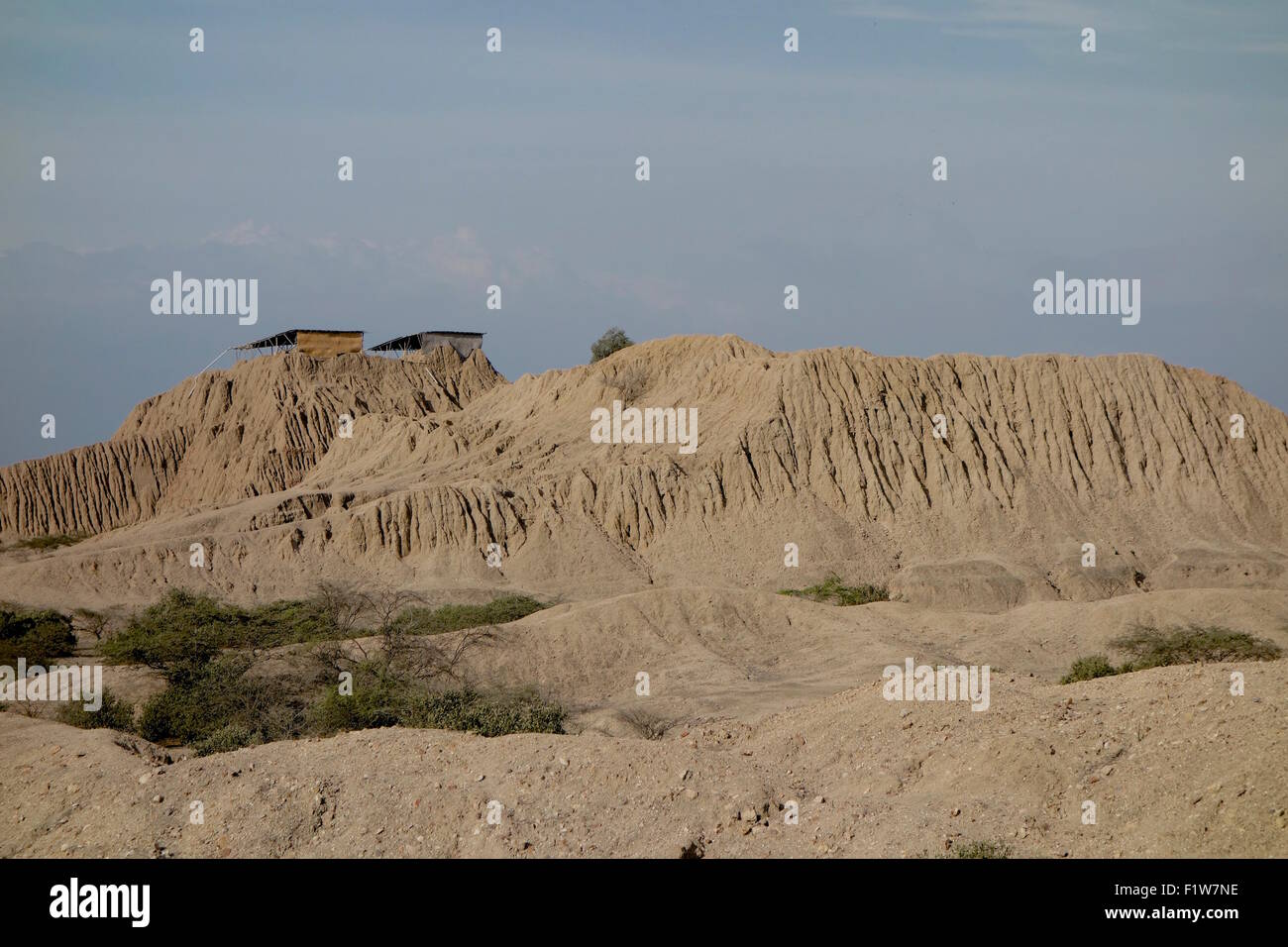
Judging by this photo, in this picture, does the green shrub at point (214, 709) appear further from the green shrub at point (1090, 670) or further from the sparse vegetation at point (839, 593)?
the sparse vegetation at point (839, 593)

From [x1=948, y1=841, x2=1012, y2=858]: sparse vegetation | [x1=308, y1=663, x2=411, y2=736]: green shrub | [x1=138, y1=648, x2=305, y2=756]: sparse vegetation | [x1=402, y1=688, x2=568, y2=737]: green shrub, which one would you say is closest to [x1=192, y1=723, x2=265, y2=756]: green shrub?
[x1=138, y1=648, x2=305, y2=756]: sparse vegetation

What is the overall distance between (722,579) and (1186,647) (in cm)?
1807

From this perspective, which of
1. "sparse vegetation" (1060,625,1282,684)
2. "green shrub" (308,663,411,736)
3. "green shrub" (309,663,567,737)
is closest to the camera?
"green shrub" (309,663,567,737)

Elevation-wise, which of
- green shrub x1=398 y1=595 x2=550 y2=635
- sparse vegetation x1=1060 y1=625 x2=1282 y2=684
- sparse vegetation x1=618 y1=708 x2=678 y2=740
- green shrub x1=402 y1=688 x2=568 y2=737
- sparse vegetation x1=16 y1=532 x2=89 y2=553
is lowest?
sparse vegetation x1=618 y1=708 x2=678 y2=740

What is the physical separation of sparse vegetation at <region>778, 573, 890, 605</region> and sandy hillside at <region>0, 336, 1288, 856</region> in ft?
4.24

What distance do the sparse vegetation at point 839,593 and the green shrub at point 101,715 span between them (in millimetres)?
20135

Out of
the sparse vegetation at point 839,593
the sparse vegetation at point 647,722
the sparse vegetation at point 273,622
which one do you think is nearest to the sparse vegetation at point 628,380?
the sparse vegetation at point 839,593

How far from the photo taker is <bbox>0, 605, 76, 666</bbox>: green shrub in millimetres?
28422

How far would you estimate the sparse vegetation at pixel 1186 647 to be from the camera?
2453cm

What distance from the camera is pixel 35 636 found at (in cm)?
3017

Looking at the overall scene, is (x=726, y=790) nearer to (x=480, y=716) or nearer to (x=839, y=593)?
(x=480, y=716)

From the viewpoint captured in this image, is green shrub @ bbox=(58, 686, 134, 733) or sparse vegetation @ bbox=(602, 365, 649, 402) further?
sparse vegetation @ bbox=(602, 365, 649, 402)

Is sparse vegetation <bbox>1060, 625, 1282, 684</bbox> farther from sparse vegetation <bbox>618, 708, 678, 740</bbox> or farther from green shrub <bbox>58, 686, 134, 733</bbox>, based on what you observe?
green shrub <bbox>58, 686, 134, 733</bbox>
